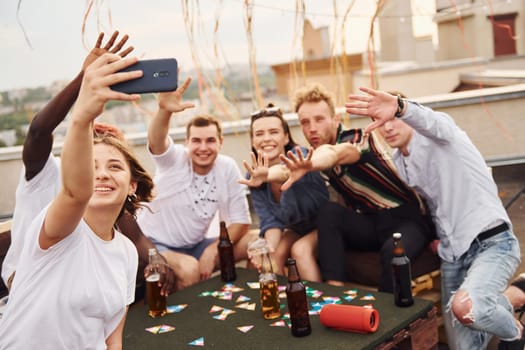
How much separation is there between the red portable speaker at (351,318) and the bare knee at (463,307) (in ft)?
1.63

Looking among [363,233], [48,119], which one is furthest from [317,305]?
[48,119]

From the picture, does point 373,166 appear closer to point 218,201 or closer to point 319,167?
point 319,167

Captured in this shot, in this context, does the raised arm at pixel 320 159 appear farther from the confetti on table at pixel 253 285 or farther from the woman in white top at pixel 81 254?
the woman in white top at pixel 81 254

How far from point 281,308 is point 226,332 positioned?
0.86ft

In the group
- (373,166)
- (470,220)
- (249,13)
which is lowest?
(470,220)

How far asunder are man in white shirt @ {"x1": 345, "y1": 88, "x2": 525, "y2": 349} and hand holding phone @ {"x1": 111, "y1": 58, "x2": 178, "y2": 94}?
966 millimetres

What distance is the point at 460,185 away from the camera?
2566 mm

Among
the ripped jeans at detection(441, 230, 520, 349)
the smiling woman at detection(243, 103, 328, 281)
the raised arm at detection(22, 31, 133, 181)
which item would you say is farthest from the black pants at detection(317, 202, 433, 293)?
the raised arm at detection(22, 31, 133, 181)

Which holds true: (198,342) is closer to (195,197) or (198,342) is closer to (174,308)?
(174,308)

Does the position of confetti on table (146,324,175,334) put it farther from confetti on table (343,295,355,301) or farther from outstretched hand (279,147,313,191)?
outstretched hand (279,147,313,191)

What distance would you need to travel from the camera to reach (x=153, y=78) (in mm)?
1417

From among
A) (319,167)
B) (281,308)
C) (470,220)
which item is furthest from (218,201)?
(470,220)

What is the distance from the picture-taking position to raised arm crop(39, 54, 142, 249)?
125 centimetres

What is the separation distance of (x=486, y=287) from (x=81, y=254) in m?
1.57
